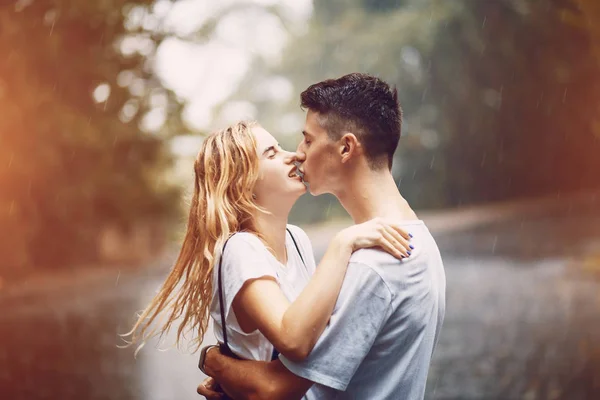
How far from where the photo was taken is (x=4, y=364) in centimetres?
397

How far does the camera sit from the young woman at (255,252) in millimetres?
1247

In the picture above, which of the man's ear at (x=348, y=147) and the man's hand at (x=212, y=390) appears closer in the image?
the man's ear at (x=348, y=147)

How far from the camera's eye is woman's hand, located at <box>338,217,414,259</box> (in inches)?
48.7

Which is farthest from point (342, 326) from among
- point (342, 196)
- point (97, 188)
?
point (97, 188)

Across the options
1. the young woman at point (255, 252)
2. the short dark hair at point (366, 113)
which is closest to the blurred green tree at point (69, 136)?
the young woman at point (255, 252)

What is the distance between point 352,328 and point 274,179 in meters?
0.51

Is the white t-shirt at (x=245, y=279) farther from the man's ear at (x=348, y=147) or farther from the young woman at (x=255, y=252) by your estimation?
the man's ear at (x=348, y=147)

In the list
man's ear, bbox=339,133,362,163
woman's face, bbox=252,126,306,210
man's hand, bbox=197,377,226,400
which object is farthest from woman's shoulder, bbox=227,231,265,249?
man's hand, bbox=197,377,226,400

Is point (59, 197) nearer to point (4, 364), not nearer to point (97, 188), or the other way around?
point (97, 188)

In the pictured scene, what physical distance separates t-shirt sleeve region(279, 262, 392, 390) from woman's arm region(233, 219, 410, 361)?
0.9 inches

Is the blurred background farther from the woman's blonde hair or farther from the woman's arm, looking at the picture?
the woman's arm

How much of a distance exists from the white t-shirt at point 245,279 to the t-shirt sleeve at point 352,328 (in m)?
0.22

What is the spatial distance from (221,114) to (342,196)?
3031mm

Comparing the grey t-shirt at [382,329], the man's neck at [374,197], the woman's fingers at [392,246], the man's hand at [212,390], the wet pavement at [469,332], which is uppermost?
the man's neck at [374,197]
